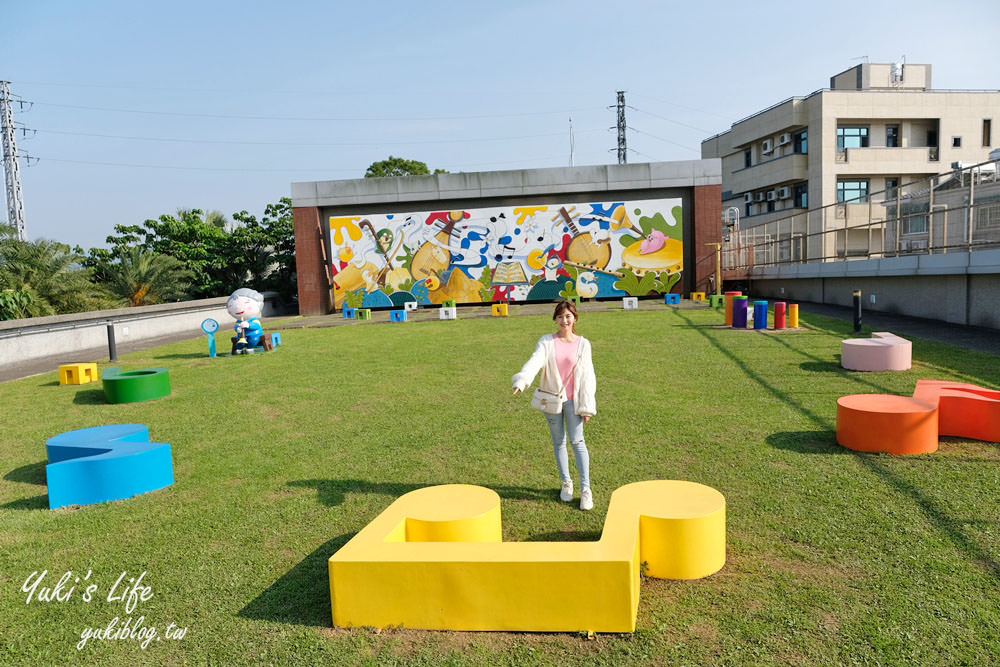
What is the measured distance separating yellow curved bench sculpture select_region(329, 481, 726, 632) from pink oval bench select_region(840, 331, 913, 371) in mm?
7571

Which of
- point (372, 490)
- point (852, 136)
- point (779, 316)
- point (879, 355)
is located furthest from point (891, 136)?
point (372, 490)

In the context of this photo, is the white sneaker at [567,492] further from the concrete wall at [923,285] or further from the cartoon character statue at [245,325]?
the cartoon character statue at [245,325]

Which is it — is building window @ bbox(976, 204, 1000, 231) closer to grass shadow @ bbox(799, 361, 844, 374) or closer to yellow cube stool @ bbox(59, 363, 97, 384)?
grass shadow @ bbox(799, 361, 844, 374)

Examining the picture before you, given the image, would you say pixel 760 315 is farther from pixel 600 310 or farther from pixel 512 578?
pixel 512 578

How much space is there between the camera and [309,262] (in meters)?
32.4

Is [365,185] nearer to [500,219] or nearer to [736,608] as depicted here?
[500,219]

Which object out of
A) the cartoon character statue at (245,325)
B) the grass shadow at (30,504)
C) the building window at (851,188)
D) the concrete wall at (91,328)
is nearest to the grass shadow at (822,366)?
the grass shadow at (30,504)

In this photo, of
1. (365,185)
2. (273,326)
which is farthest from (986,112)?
(273,326)

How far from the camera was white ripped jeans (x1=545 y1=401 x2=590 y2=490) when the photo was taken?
552cm

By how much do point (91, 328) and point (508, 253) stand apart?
17632 mm

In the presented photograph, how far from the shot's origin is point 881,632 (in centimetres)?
358

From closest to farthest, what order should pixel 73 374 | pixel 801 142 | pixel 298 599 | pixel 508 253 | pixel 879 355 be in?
pixel 298 599 < pixel 879 355 < pixel 73 374 < pixel 508 253 < pixel 801 142

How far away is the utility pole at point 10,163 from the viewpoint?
3894cm

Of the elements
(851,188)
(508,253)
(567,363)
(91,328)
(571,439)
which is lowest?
(571,439)
